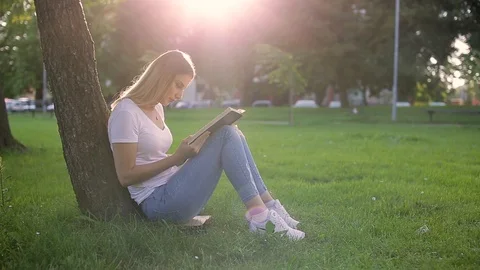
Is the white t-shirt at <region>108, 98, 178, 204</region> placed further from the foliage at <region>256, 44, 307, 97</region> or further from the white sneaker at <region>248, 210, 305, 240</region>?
the foliage at <region>256, 44, 307, 97</region>

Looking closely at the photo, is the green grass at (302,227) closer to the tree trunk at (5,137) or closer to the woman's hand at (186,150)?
the woman's hand at (186,150)

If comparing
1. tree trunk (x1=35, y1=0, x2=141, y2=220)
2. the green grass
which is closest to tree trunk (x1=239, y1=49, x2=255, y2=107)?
the green grass

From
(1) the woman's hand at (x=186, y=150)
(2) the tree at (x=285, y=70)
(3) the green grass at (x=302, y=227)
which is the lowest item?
(3) the green grass at (x=302, y=227)

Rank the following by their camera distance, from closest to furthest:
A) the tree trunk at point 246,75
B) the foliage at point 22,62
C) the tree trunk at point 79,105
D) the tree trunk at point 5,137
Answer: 1. the tree trunk at point 79,105
2. the tree trunk at point 5,137
3. the foliage at point 22,62
4. the tree trunk at point 246,75

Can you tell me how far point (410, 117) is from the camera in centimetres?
2873

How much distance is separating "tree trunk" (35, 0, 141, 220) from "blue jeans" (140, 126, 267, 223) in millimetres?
454

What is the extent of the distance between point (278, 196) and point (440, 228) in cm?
200

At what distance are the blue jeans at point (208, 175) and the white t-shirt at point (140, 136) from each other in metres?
0.15

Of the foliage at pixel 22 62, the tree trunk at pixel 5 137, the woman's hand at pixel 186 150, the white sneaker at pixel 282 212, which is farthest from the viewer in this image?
the foliage at pixel 22 62

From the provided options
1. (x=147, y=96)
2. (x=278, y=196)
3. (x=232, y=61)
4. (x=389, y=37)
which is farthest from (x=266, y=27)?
(x=147, y=96)

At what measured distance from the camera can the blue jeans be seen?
4.05m

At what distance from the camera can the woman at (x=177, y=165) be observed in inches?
157

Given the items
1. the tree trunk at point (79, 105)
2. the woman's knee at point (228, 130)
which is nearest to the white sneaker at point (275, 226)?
the woman's knee at point (228, 130)

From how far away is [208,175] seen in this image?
4.06 meters
